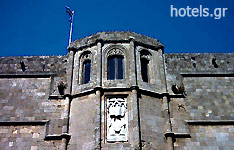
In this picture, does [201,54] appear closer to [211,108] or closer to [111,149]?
[211,108]

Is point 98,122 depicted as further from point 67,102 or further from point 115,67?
point 115,67

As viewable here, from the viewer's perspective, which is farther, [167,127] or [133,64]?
[133,64]

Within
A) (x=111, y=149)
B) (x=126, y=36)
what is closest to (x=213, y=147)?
(x=111, y=149)

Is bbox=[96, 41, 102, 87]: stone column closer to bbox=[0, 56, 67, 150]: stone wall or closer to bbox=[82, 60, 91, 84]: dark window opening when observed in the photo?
bbox=[82, 60, 91, 84]: dark window opening

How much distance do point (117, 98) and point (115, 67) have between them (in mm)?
2133

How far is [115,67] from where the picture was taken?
21.2 meters

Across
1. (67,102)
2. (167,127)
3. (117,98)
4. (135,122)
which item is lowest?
(167,127)

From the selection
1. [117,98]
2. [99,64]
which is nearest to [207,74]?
[117,98]

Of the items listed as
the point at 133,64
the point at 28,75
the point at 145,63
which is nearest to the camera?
the point at 133,64

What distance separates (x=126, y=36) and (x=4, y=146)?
30.4ft

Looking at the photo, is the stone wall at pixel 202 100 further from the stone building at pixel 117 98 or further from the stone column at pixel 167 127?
the stone column at pixel 167 127

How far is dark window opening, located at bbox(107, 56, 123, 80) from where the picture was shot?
2088 centimetres

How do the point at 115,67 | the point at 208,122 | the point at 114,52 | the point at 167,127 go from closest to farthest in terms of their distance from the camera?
the point at 167,127
the point at 208,122
the point at 115,67
the point at 114,52

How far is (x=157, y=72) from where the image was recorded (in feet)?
71.3
